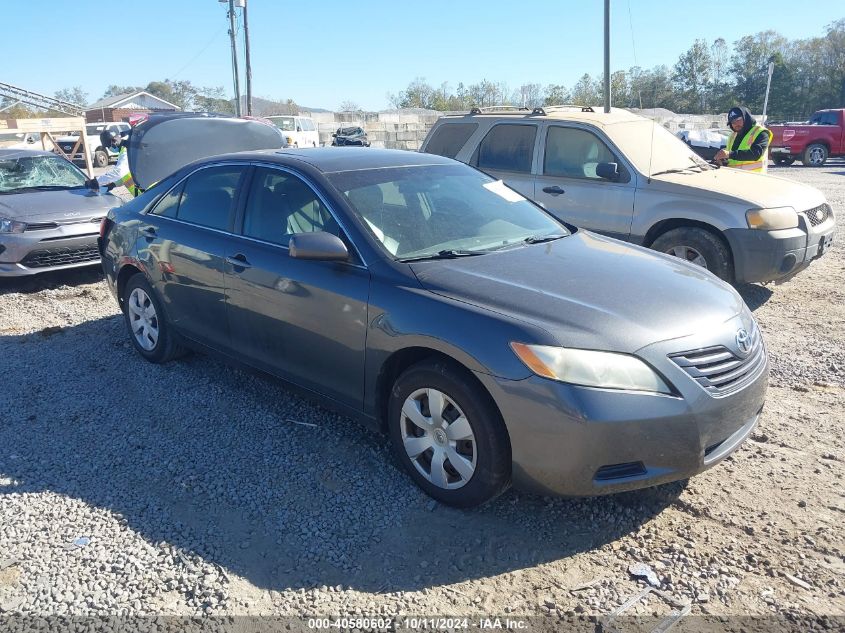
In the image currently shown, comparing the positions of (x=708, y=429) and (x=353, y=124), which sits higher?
(x=353, y=124)

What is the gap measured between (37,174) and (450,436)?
8.07 m

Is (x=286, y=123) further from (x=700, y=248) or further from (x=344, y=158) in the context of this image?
(x=344, y=158)

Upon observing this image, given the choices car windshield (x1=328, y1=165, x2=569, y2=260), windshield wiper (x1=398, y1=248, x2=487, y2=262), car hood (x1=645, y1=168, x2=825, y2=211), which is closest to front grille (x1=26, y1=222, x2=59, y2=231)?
car windshield (x1=328, y1=165, x2=569, y2=260)

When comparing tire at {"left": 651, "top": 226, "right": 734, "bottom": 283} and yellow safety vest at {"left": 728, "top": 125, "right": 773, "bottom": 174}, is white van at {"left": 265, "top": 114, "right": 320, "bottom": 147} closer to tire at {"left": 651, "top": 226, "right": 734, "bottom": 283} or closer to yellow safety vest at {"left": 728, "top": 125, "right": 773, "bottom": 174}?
yellow safety vest at {"left": 728, "top": 125, "right": 773, "bottom": 174}

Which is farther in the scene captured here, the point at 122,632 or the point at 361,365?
the point at 361,365

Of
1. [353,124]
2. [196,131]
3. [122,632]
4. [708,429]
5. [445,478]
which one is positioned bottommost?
[122,632]

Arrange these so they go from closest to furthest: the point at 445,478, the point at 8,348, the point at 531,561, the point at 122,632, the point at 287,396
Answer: the point at 122,632 → the point at 531,561 → the point at 445,478 → the point at 287,396 → the point at 8,348

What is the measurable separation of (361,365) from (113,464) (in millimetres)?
1555

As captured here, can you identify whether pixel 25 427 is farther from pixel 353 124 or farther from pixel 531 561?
pixel 353 124

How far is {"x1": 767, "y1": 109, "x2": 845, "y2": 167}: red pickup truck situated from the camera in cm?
2342

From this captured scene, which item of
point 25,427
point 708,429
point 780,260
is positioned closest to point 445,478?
point 708,429

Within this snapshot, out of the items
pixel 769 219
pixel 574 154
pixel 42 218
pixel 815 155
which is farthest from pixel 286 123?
pixel 769 219

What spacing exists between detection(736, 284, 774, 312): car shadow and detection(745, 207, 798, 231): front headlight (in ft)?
2.75

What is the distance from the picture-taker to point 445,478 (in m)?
3.32
